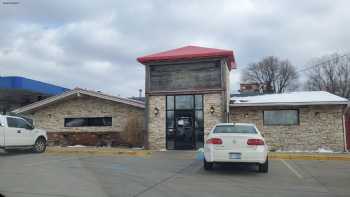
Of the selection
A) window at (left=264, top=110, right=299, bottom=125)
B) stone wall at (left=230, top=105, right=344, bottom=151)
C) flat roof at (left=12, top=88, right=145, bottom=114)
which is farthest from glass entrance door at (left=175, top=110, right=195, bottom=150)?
window at (left=264, top=110, right=299, bottom=125)

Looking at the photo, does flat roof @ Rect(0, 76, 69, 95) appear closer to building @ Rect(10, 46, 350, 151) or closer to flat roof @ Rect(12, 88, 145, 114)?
flat roof @ Rect(12, 88, 145, 114)

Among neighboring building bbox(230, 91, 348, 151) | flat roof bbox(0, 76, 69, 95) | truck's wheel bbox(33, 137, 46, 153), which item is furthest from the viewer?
flat roof bbox(0, 76, 69, 95)

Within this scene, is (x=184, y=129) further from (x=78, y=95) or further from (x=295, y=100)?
(x=78, y=95)

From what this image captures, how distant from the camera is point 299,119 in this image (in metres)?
19.4

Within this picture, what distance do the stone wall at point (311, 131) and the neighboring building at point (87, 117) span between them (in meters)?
7.29

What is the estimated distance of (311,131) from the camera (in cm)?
1917

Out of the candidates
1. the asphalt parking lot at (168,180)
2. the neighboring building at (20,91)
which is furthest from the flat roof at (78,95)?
the asphalt parking lot at (168,180)

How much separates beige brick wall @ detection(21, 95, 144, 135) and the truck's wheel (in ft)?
14.6

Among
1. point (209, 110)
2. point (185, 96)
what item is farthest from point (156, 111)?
point (209, 110)

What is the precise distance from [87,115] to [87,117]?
133mm

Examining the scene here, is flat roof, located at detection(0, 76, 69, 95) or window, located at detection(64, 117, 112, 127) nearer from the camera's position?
window, located at detection(64, 117, 112, 127)

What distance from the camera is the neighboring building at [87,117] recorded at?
71.6 ft

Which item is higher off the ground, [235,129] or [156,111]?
[156,111]

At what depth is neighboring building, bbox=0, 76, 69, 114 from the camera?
78.3 ft
